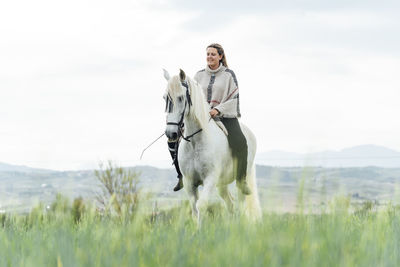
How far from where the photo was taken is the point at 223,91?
7.43 metres

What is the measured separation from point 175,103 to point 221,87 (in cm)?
118

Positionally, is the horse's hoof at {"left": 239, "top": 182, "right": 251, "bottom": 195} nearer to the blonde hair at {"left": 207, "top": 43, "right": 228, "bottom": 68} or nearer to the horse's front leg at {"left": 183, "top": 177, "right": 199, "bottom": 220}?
the horse's front leg at {"left": 183, "top": 177, "right": 199, "bottom": 220}

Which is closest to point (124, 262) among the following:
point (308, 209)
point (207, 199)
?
point (308, 209)

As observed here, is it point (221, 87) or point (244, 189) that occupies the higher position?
point (221, 87)

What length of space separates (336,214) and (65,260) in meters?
1.81

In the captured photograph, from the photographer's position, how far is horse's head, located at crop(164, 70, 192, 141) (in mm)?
6359

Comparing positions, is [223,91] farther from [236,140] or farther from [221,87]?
[236,140]

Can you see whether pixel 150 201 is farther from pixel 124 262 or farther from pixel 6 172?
pixel 6 172

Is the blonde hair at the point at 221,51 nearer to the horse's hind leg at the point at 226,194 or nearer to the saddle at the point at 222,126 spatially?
A: the saddle at the point at 222,126

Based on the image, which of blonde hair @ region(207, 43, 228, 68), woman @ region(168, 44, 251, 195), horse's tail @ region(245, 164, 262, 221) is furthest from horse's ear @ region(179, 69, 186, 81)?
horse's tail @ region(245, 164, 262, 221)

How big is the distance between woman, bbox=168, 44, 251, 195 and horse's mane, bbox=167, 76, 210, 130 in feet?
1.47

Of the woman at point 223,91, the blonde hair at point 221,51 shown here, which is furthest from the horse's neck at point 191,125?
the blonde hair at point 221,51

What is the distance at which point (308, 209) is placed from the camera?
3.17m

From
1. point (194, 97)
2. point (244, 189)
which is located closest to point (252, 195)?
point (244, 189)
